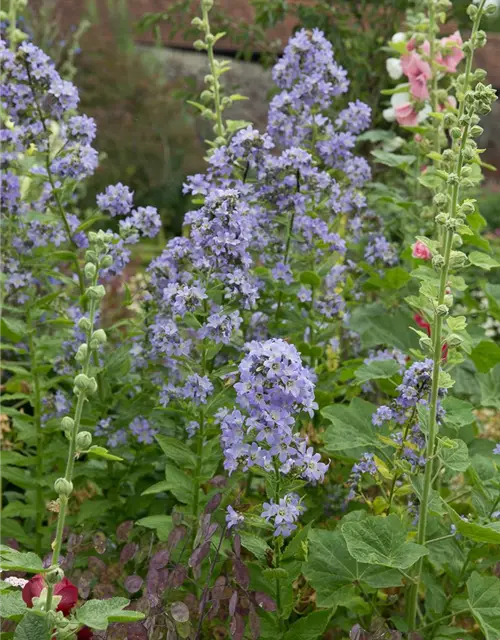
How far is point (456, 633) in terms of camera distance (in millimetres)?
1850

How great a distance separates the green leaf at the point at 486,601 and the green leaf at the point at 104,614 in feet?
2.17

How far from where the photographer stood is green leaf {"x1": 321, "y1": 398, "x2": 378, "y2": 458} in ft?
6.33

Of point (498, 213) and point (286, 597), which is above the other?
point (286, 597)

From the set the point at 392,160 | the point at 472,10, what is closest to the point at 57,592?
the point at 472,10

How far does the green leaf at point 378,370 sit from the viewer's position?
2012mm

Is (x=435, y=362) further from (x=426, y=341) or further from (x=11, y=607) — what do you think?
(x=11, y=607)

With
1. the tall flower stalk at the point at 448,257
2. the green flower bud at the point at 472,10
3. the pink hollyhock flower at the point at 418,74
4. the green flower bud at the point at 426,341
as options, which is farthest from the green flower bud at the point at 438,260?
the pink hollyhock flower at the point at 418,74

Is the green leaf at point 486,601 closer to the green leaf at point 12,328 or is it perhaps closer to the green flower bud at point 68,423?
the green flower bud at point 68,423

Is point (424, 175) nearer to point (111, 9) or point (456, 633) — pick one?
point (456, 633)

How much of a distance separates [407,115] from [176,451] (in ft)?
4.69

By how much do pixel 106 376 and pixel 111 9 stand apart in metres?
10.9

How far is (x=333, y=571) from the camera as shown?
1783 millimetres

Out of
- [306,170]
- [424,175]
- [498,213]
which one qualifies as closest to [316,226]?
[306,170]

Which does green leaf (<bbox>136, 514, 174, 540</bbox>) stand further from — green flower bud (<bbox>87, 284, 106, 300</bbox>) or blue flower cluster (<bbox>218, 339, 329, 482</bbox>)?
green flower bud (<bbox>87, 284, 106, 300</bbox>)
